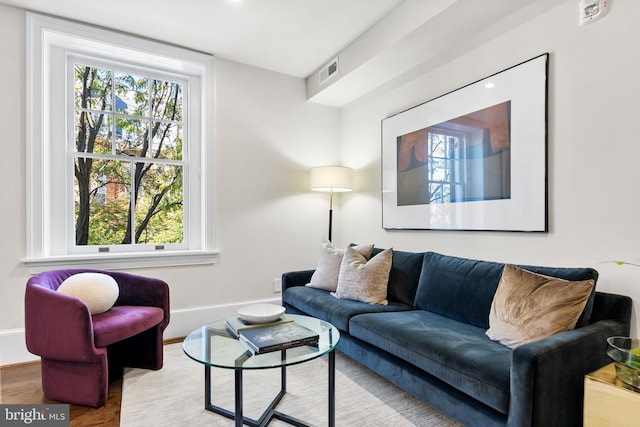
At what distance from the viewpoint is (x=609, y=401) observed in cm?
127

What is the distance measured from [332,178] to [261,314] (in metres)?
1.85

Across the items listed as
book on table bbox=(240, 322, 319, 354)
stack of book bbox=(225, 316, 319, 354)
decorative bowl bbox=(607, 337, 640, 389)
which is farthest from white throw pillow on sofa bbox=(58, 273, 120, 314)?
decorative bowl bbox=(607, 337, 640, 389)

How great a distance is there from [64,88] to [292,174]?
6.92 ft

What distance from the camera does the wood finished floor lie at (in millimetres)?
1816

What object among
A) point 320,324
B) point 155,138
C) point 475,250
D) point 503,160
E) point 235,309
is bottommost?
point 235,309

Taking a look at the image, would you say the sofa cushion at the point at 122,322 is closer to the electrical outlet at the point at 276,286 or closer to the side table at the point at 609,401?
the electrical outlet at the point at 276,286

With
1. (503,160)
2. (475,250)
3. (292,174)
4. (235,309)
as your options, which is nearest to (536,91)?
(503,160)

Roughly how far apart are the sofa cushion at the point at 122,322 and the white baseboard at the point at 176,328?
0.69m

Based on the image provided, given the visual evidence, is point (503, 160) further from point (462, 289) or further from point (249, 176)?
point (249, 176)

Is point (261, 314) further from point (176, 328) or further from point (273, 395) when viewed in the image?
point (176, 328)

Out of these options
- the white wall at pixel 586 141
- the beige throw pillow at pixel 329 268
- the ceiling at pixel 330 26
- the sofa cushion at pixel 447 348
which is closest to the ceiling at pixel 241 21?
the ceiling at pixel 330 26

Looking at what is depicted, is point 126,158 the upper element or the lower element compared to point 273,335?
upper

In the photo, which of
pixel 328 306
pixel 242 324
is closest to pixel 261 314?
pixel 242 324

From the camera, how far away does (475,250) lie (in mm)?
2461
